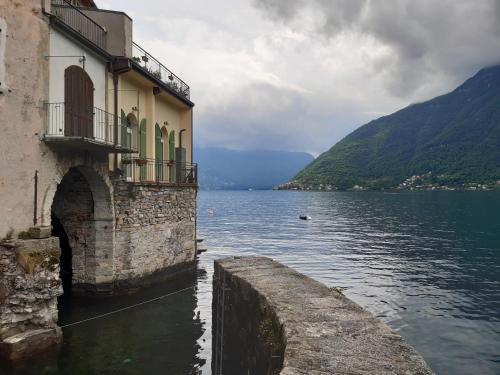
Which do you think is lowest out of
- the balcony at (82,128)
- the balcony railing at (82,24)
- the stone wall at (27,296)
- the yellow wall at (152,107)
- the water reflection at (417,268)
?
the water reflection at (417,268)

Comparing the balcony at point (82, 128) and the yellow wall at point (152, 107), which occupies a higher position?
the yellow wall at point (152, 107)

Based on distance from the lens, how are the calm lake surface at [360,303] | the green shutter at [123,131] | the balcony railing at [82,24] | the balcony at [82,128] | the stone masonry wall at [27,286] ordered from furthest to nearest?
the green shutter at [123,131], the balcony railing at [82,24], the balcony at [82,128], the calm lake surface at [360,303], the stone masonry wall at [27,286]

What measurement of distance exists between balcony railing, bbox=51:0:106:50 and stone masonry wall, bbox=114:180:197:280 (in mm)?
5590

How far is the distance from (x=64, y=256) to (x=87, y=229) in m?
2.22

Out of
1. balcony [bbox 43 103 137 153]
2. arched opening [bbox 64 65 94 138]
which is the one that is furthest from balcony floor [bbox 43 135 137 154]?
arched opening [bbox 64 65 94 138]

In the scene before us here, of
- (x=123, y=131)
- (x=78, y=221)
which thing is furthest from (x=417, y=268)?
(x=78, y=221)

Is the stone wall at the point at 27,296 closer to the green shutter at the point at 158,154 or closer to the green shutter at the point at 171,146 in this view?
the green shutter at the point at 158,154

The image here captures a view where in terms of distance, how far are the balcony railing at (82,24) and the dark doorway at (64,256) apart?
728cm

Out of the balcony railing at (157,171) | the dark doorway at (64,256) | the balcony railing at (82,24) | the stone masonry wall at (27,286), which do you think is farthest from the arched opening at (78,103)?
the dark doorway at (64,256)

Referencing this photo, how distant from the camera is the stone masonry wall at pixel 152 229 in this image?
18.2 meters

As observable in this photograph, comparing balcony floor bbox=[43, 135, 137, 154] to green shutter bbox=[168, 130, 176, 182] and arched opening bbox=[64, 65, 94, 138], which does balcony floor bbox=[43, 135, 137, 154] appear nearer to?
arched opening bbox=[64, 65, 94, 138]

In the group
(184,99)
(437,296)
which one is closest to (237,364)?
(437,296)

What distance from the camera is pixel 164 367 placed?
41.1 ft

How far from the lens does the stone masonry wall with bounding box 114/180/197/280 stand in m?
18.2
